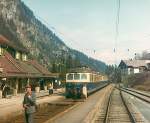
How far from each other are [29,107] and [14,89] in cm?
3253

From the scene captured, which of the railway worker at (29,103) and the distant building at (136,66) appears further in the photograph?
the distant building at (136,66)

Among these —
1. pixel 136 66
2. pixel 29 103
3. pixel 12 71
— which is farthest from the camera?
pixel 136 66

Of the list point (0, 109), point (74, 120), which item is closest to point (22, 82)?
point (0, 109)

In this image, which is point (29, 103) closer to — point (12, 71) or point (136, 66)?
point (12, 71)

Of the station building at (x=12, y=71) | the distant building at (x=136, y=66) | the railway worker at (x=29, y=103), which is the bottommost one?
the railway worker at (x=29, y=103)

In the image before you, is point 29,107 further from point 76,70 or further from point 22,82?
point 22,82

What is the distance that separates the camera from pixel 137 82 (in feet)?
383

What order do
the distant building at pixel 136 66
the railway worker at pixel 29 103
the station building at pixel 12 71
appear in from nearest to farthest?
the railway worker at pixel 29 103 → the station building at pixel 12 71 → the distant building at pixel 136 66

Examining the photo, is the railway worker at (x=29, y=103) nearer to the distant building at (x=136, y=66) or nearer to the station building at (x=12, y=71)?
the station building at (x=12, y=71)

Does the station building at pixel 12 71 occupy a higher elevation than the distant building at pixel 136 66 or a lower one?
lower

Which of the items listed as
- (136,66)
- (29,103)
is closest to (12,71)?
(29,103)

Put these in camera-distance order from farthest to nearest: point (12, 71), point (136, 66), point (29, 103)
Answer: point (136, 66) < point (12, 71) < point (29, 103)

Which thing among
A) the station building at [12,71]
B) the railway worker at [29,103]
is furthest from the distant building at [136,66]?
the railway worker at [29,103]

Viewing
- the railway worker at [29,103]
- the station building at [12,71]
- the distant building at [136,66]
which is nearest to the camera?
the railway worker at [29,103]
